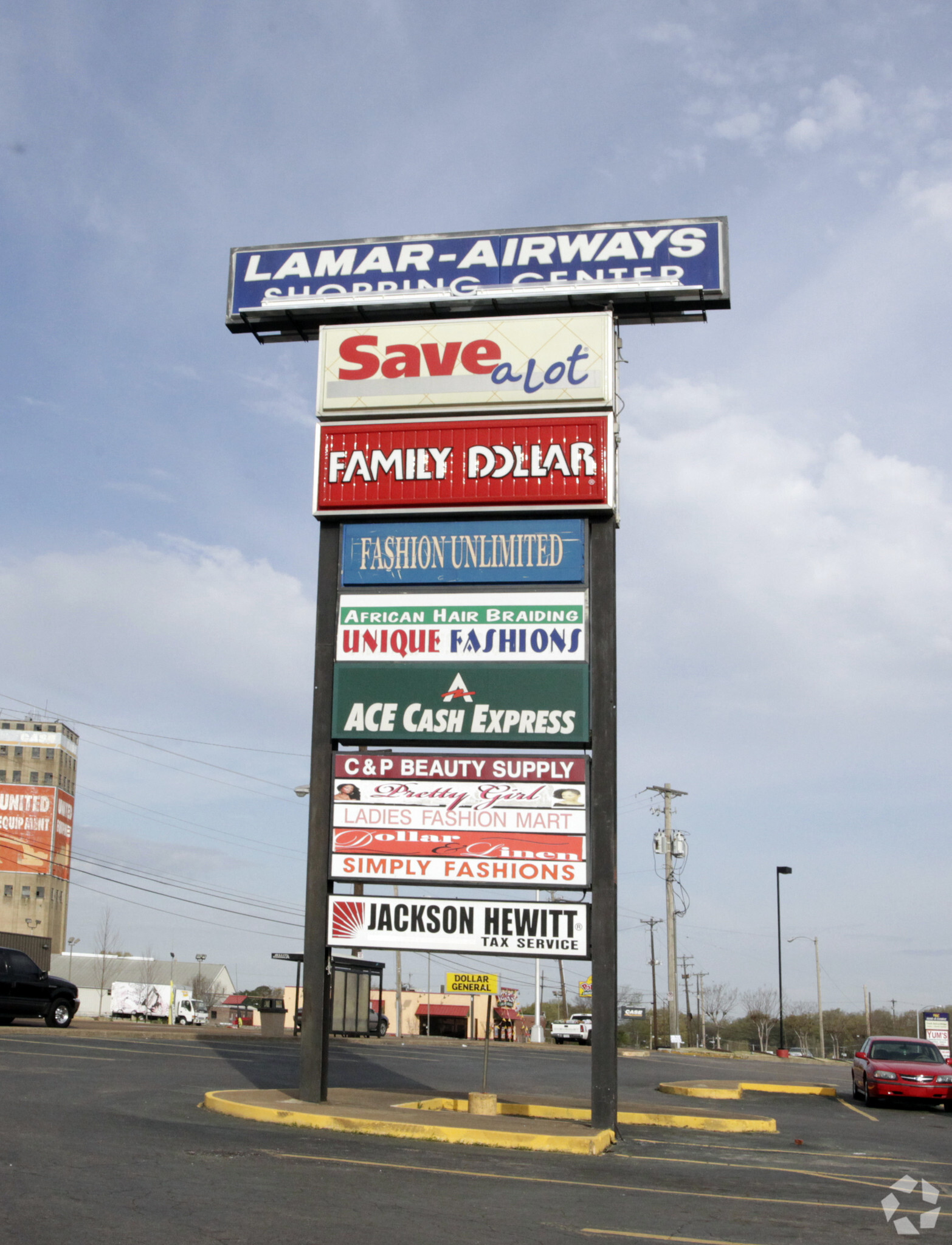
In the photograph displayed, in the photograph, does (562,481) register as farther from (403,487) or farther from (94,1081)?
(94,1081)

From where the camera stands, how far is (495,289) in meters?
15.8

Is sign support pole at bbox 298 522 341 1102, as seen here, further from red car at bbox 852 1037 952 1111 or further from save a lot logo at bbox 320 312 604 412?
red car at bbox 852 1037 952 1111

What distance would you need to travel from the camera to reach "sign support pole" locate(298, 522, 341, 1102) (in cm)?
1402

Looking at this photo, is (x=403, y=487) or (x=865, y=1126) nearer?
(x=403, y=487)

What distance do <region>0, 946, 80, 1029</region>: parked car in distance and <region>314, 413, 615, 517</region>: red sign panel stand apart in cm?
1548

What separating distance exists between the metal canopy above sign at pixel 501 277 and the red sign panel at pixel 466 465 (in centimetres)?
180

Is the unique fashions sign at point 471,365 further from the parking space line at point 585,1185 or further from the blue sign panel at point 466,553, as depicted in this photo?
the parking space line at point 585,1185

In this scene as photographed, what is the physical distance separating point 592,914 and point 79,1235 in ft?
25.3

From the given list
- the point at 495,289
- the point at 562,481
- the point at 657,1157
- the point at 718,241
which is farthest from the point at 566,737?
the point at 718,241

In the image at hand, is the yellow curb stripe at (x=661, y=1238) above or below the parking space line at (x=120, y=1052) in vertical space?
above

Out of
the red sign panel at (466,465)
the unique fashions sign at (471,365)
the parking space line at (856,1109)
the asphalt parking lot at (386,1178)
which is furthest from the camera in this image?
the parking space line at (856,1109)

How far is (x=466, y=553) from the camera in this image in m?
15.0

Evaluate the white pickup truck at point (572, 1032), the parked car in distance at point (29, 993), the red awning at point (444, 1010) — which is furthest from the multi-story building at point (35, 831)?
the parked car in distance at point (29, 993)

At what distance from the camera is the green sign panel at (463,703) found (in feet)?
46.1
